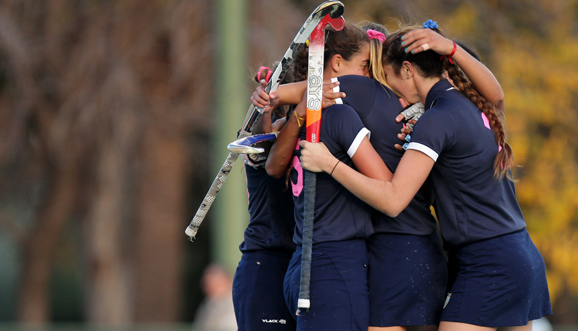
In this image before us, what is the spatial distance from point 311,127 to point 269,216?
0.68 metres

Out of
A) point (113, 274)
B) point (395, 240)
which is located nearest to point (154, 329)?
point (113, 274)

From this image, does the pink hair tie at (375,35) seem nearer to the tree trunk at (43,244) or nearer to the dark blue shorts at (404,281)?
the dark blue shorts at (404,281)

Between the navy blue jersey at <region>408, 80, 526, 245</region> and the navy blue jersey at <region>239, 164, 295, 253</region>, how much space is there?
80 centimetres

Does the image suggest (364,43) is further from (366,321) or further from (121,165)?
(121,165)

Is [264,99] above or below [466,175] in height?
above

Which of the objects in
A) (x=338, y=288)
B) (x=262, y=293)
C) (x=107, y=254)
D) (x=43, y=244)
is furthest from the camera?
(x=43, y=244)

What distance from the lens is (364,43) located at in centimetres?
366

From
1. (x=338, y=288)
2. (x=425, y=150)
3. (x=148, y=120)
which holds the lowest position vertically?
(x=338, y=288)

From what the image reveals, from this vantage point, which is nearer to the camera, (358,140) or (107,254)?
(358,140)

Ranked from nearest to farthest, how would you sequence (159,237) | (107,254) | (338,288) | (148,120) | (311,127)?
(338,288) → (311,127) → (148,120) → (107,254) → (159,237)

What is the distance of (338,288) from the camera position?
328 centimetres

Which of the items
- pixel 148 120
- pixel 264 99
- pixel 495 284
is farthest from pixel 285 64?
pixel 148 120

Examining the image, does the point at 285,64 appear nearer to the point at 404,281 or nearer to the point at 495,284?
the point at 404,281

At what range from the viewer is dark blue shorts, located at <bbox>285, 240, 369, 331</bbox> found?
10.7 ft
